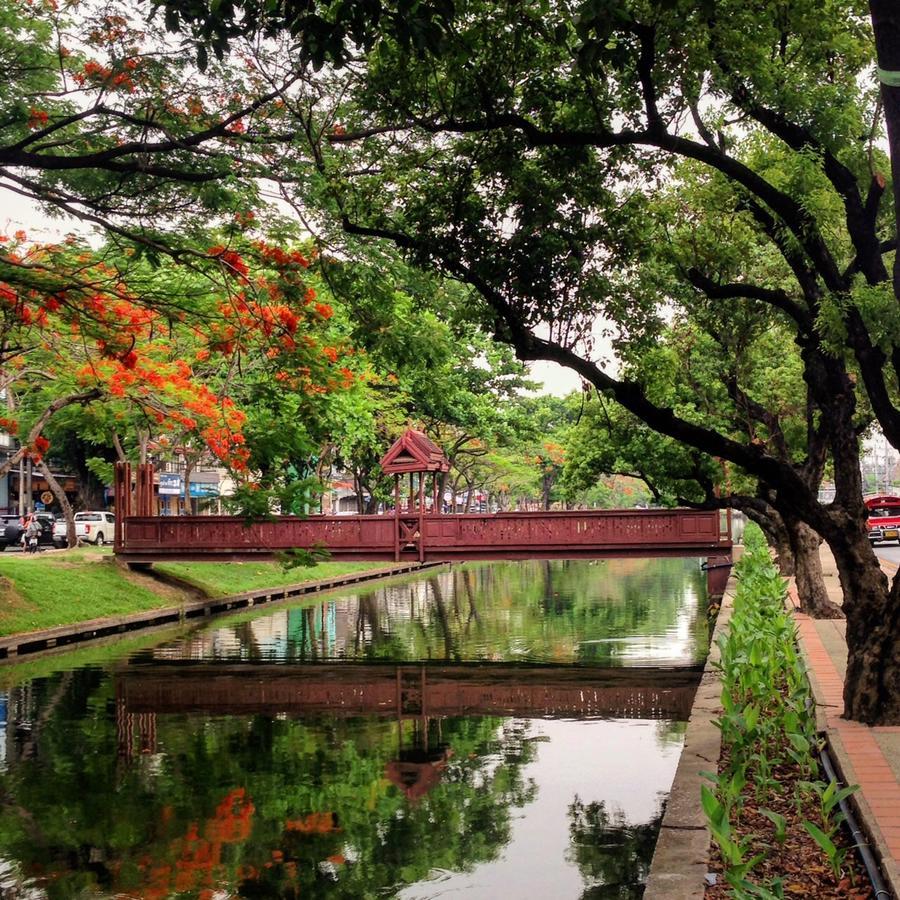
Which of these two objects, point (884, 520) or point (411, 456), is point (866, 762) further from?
point (884, 520)

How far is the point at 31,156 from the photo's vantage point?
11.4 meters

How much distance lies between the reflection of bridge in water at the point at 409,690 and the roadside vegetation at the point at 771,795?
3976 mm

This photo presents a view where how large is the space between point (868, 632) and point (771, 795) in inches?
104

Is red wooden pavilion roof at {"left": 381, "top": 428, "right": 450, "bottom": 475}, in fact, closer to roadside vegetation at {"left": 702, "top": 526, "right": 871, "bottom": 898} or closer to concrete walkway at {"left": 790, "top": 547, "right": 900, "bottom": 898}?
concrete walkway at {"left": 790, "top": 547, "right": 900, "bottom": 898}

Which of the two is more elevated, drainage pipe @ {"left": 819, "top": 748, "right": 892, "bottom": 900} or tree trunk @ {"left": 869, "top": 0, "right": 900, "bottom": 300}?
tree trunk @ {"left": 869, "top": 0, "right": 900, "bottom": 300}

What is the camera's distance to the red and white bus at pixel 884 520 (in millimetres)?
49125

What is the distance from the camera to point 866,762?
8.41 metres

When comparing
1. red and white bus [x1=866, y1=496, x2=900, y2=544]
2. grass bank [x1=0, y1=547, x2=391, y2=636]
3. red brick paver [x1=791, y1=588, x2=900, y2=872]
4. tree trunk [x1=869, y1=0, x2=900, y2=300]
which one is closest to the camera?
tree trunk [x1=869, y1=0, x2=900, y2=300]

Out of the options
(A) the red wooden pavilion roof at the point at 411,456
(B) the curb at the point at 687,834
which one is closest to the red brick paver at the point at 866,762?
(B) the curb at the point at 687,834

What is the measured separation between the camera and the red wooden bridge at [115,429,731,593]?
2588 centimetres

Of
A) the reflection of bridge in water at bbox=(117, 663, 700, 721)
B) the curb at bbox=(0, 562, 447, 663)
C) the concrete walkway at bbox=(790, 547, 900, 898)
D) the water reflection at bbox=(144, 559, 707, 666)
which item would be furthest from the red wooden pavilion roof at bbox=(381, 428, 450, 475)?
the concrete walkway at bbox=(790, 547, 900, 898)

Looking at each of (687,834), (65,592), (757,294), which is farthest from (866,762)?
(65,592)

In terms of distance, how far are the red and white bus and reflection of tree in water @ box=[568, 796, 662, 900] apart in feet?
137

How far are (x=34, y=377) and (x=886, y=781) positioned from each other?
75.2ft
